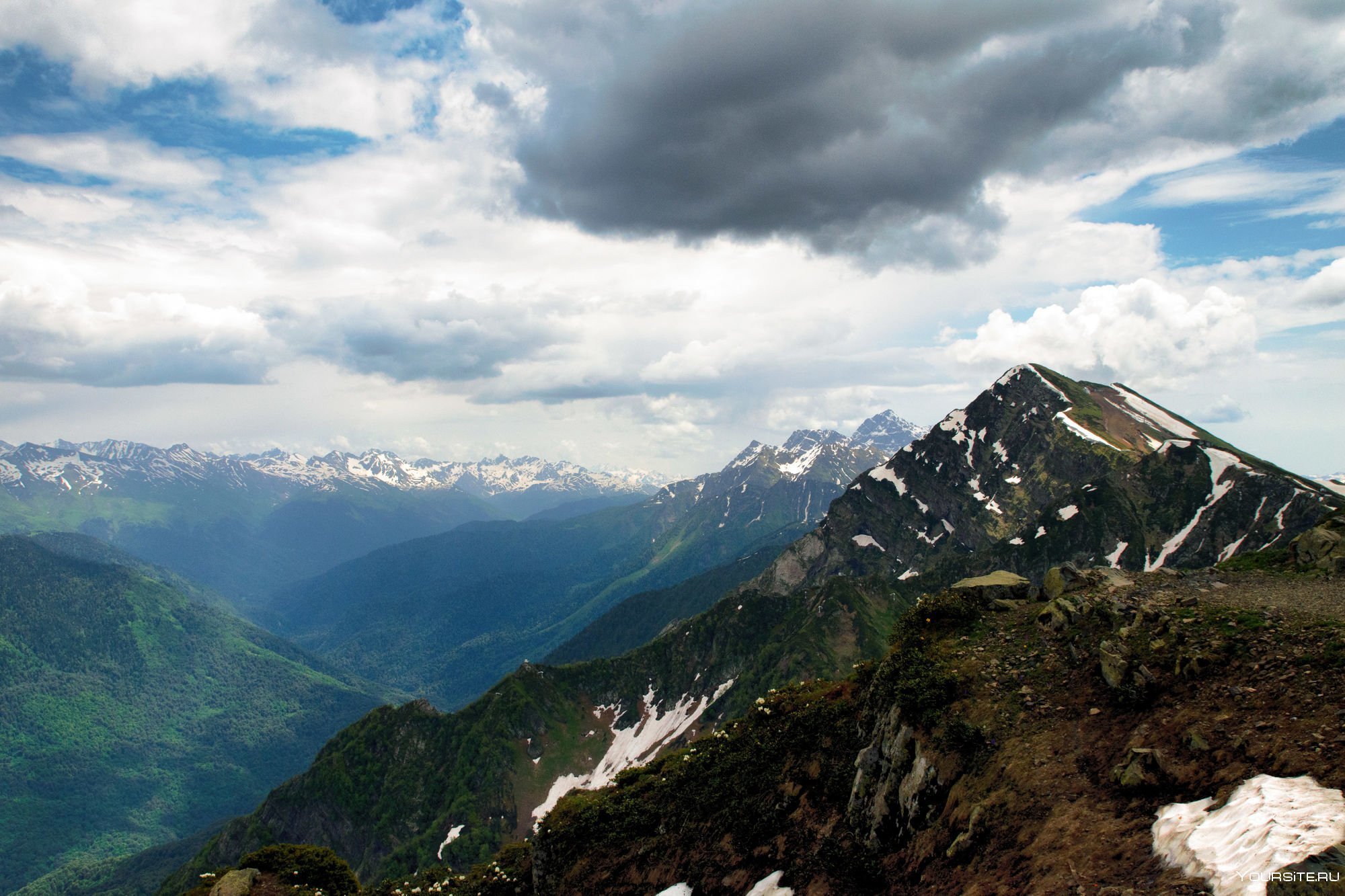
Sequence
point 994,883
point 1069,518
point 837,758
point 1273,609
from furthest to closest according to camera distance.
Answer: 1. point 1069,518
2. point 837,758
3. point 1273,609
4. point 994,883

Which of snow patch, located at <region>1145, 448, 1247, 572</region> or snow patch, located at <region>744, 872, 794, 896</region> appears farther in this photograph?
snow patch, located at <region>1145, 448, 1247, 572</region>

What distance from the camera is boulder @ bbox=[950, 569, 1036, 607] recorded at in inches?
1330

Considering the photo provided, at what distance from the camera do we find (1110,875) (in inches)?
594

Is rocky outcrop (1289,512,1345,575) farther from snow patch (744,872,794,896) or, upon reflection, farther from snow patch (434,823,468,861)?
snow patch (434,823,468,861)

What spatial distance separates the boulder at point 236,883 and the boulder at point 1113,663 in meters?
45.4

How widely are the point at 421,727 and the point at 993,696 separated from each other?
208m

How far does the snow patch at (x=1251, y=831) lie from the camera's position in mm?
12363

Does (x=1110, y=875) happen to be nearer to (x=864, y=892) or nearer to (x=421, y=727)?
(x=864, y=892)

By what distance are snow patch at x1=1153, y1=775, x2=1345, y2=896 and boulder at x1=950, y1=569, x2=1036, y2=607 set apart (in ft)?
59.2

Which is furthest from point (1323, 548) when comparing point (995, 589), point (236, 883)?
point (236, 883)

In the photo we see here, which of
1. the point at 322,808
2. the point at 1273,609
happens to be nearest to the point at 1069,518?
the point at 1273,609

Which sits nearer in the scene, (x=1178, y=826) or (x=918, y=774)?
(x=1178, y=826)

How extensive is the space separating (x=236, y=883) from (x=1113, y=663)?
A: 46.6 m

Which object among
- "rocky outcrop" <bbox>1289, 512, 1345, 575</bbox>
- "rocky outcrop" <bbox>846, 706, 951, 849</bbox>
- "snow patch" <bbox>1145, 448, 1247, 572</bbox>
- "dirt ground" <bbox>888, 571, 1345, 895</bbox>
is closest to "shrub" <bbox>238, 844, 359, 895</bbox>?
"rocky outcrop" <bbox>846, 706, 951, 849</bbox>
